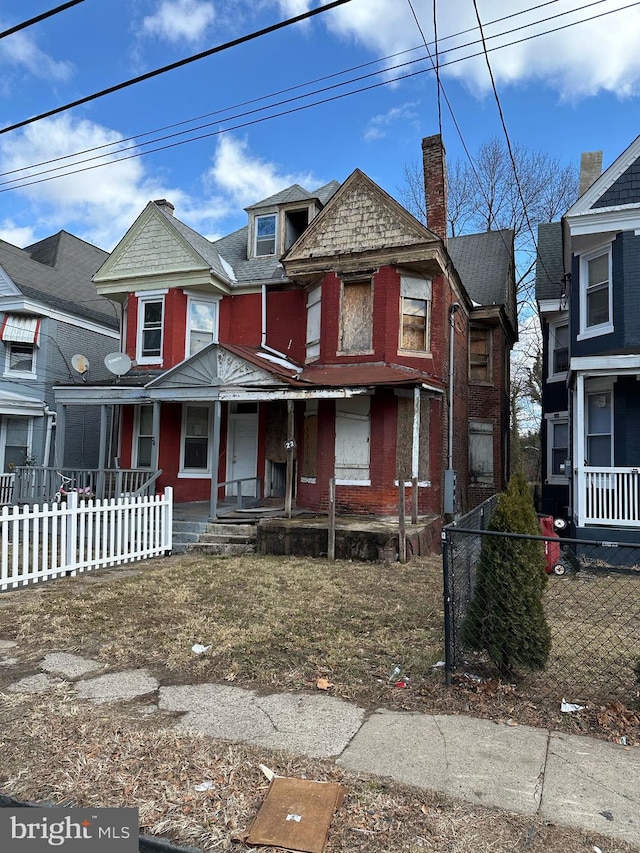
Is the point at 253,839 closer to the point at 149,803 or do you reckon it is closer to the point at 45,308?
the point at 149,803

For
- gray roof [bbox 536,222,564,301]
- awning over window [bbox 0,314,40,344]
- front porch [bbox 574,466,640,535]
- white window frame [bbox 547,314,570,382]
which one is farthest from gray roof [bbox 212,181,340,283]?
front porch [bbox 574,466,640,535]

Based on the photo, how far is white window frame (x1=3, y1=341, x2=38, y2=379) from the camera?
699 inches

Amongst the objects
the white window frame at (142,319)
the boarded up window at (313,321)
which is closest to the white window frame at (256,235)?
the boarded up window at (313,321)

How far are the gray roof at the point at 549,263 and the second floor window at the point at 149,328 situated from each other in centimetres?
1197

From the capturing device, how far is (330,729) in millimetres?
3609

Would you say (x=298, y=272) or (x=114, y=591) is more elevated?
(x=298, y=272)

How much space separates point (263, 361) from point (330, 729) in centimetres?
917

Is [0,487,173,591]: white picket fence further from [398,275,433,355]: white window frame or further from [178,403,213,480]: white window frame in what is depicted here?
[398,275,433,355]: white window frame

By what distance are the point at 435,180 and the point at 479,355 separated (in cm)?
587

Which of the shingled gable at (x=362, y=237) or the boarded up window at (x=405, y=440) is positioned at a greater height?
the shingled gable at (x=362, y=237)

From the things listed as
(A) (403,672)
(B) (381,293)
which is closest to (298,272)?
(B) (381,293)

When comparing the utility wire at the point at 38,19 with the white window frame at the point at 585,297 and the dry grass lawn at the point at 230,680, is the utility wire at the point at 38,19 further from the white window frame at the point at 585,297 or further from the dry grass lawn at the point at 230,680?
the white window frame at the point at 585,297

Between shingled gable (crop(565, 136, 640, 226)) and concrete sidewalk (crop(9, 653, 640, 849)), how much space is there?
35.1 feet

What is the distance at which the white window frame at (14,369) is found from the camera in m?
17.8
